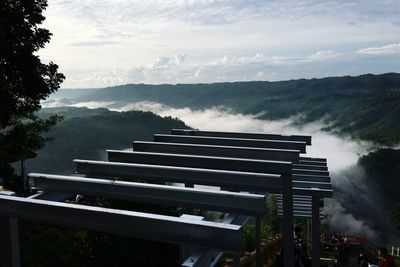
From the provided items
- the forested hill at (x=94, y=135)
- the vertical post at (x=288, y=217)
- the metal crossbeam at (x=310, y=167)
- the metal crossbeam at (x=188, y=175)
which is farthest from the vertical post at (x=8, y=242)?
the forested hill at (x=94, y=135)

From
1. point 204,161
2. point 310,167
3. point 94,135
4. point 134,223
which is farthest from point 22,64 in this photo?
point 94,135

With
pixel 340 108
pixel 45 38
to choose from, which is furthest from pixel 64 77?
pixel 340 108

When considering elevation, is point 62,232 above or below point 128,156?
below

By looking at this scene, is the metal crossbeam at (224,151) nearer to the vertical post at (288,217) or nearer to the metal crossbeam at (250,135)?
the vertical post at (288,217)

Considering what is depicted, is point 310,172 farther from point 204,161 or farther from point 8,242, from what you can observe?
point 8,242

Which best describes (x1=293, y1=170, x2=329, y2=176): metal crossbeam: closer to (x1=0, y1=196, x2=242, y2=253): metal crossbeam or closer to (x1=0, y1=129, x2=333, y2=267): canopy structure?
(x1=0, y1=129, x2=333, y2=267): canopy structure

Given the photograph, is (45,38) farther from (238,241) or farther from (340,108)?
(340,108)

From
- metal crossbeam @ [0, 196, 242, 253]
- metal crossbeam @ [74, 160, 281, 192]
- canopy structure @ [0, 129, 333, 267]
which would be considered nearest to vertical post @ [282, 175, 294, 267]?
canopy structure @ [0, 129, 333, 267]
